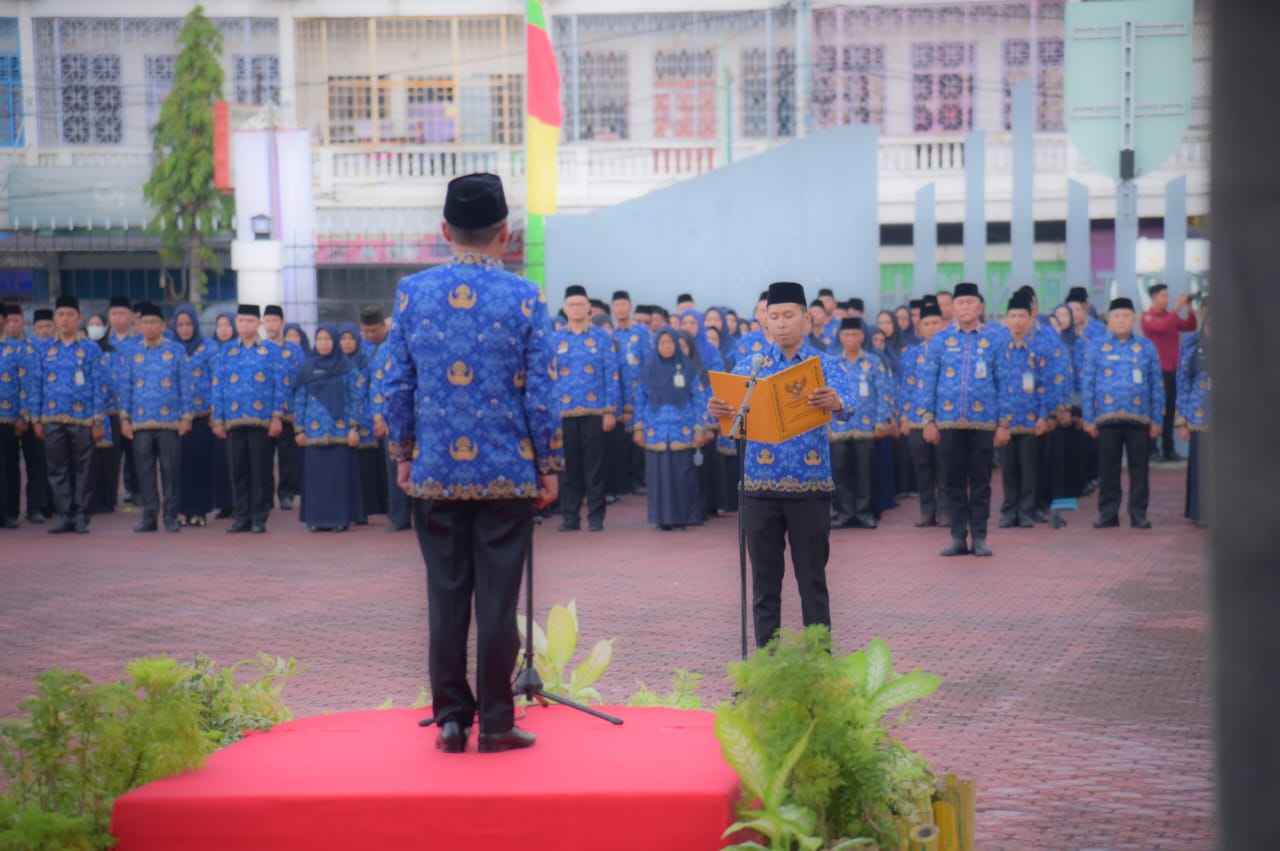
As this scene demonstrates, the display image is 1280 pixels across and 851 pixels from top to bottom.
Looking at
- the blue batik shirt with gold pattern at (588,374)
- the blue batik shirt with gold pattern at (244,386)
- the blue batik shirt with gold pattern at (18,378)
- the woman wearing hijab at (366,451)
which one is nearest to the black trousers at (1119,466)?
the blue batik shirt with gold pattern at (588,374)

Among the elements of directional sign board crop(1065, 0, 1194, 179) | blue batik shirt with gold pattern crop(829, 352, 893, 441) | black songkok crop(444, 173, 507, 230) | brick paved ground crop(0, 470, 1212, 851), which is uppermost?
directional sign board crop(1065, 0, 1194, 179)

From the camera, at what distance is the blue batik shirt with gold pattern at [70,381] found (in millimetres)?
15680

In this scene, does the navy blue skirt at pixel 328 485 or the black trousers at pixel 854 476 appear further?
the navy blue skirt at pixel 328 485

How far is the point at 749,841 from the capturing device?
4.25 m

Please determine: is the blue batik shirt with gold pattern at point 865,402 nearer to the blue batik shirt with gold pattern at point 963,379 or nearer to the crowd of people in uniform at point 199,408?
the blue batik shirt with gold pattern at point 963,379

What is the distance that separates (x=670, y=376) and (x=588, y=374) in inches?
32.4

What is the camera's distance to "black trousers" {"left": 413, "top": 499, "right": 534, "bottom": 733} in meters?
5.11

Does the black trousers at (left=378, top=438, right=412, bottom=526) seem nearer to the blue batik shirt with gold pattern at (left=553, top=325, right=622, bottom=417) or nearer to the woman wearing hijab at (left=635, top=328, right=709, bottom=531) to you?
the blue batik shirt with gold pattern at (left=553, top=325, right=622, bottom=417)

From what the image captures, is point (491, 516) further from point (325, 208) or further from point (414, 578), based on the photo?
point (325, 208)

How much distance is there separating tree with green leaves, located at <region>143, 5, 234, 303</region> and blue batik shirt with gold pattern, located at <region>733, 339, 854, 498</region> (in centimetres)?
2509

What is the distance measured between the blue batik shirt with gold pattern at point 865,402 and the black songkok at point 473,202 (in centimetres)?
1040

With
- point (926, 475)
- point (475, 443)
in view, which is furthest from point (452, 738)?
point (926, 475)

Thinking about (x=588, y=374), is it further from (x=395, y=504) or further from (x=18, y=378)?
(x=18, y=378)

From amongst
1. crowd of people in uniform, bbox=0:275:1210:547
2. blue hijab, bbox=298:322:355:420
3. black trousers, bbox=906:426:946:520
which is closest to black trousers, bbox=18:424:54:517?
crowd of people in uniform, bbox=0:275:1210:547
